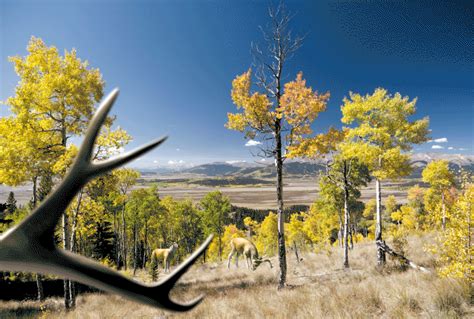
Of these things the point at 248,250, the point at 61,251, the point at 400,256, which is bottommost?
the point at 248,250

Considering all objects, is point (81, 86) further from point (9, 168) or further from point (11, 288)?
point (11, 288)

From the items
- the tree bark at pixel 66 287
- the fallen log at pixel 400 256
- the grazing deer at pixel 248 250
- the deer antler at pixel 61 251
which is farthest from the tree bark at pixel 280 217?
the deer antler at pixel 61 251

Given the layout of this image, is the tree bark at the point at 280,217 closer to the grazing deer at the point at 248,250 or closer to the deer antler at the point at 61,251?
the grazing deer at the point at 248,250

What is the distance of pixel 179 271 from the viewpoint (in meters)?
1.09

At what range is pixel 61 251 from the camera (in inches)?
40.1

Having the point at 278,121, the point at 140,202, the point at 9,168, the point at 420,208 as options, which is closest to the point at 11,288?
the point at 140,202

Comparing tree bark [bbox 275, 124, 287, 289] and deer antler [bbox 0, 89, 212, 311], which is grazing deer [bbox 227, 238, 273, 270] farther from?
deer antler [bbox 0, 89, 212, 311]

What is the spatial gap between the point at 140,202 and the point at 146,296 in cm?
3161

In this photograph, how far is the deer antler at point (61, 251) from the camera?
3.06 ft

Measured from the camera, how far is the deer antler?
0.93 meters

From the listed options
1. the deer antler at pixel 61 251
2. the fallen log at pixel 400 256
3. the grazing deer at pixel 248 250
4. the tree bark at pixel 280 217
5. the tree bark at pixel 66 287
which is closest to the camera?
the deer antler at pixel 61 251

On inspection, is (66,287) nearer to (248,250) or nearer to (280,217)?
(280,217)

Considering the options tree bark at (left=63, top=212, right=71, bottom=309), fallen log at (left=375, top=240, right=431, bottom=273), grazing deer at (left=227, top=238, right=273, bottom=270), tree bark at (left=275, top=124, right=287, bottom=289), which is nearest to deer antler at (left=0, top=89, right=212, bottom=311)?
tree bark at (left=63, top=212, right=71, bottom=309)

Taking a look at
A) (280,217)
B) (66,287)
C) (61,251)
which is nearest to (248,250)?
(280,217)
